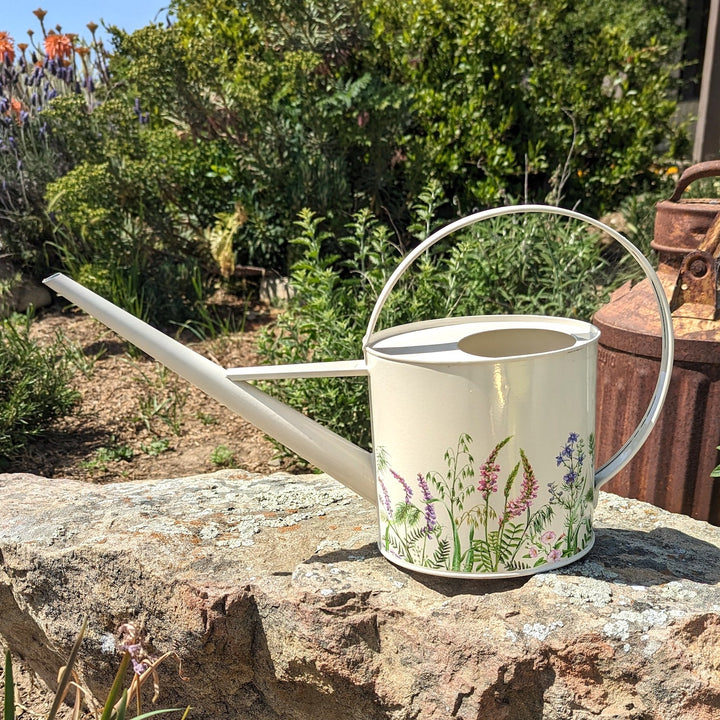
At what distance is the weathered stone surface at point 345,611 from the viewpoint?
141cm

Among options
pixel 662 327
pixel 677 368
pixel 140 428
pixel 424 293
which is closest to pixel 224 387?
pixel 662 327

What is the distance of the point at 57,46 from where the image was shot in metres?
5.30

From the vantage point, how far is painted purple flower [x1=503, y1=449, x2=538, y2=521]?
56.8 inches

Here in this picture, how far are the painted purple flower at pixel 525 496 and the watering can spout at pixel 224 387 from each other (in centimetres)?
33

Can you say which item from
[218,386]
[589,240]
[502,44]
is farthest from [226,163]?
[218,386]

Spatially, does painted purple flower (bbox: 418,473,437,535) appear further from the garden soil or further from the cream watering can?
the garden soil

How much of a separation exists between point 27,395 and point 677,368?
2440 millimetres

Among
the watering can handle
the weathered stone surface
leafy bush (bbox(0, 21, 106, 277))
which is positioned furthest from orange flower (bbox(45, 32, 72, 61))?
the watering can handle

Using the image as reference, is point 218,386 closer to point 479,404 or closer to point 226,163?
point 479,404

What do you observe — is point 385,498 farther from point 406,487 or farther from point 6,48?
point 6,48

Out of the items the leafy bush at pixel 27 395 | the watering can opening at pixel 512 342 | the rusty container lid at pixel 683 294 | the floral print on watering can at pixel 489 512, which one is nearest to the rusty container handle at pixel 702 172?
the rusty container lid at pixel 683 294

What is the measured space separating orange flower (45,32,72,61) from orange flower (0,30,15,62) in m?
0.21

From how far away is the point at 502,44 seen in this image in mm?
4910

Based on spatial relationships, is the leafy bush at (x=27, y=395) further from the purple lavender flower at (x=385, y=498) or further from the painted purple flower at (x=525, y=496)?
the painted purple flower at (x=525, y=496)
